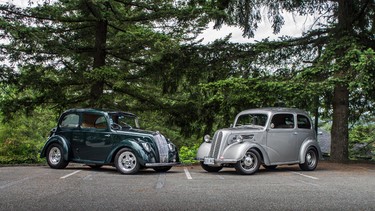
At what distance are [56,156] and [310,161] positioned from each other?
7.14 metres

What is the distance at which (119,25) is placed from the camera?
16312 mm

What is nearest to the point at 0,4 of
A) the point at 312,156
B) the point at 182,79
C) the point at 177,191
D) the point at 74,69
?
the point at 74,69

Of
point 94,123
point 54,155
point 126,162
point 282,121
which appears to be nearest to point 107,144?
point 126,162

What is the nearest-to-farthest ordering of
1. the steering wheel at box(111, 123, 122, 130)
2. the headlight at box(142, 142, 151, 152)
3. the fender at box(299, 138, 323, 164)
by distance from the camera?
the headlight at box(142, 142, 151, 152)
the steering wheel at box(111, 123, 122, 130)
the fender at box(299, 138, 323, 164)

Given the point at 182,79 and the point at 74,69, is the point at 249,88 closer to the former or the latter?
the point at 182,79

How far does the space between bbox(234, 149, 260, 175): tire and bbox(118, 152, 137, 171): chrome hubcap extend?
255cm

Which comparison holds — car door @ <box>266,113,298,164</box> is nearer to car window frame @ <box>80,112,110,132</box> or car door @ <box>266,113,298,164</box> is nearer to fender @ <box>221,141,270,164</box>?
fender @ <box>221,141,270,164</box>

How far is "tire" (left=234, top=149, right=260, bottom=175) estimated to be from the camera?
1042 cm

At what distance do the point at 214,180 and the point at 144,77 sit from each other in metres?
8.13

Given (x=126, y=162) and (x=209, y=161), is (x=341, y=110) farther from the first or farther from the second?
(x=126, y=162)

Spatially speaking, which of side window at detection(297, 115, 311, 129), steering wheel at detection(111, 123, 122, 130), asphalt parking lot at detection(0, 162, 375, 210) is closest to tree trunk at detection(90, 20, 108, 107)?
steering wheel at detection(111, 123, 122, 130)

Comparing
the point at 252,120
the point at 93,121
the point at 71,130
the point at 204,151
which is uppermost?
the point at 252,120

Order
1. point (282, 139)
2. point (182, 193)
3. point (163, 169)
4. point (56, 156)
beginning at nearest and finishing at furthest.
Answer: point (182, 193) < point (282, 139) < point (163, 169) < point (56, 156)

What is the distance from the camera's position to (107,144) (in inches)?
426
